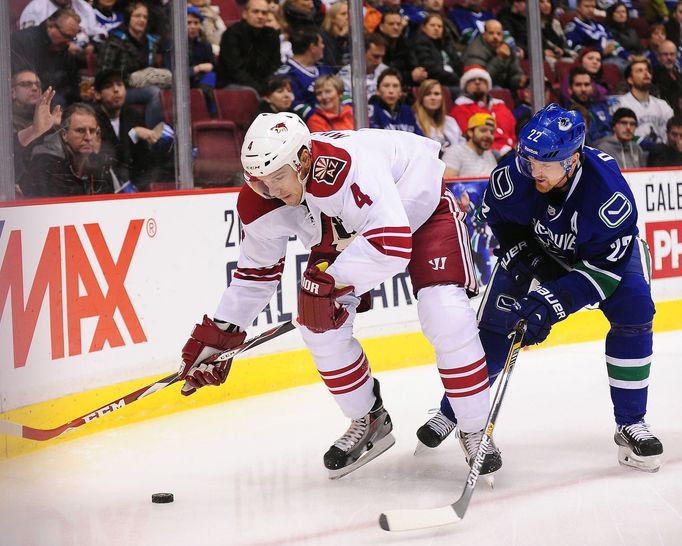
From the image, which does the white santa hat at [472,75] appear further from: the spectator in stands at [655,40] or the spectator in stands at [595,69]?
the spectator in stands at [655,40]

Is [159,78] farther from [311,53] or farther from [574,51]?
[574,51]

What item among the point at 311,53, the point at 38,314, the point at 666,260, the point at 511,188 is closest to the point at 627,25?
the point at 666,260

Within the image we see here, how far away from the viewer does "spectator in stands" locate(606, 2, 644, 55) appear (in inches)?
251

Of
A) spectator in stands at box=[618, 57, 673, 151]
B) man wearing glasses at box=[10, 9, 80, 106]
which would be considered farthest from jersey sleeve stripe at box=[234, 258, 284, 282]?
spectator in stands at box=[618, 57, 673, 151]

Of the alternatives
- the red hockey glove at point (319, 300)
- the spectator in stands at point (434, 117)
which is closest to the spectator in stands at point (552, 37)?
the spectator in stands at point (434, 117)

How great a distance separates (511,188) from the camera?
271 cm

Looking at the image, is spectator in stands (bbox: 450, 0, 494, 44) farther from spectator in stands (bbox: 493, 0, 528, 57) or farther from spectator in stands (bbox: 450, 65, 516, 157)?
spectator in stands (bbox: 450, 65, 516, 157)

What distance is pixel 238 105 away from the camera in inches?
187

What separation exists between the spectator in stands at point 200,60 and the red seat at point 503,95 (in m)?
1.83

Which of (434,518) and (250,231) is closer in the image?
(434,518)

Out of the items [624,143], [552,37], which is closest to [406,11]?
[552,37]

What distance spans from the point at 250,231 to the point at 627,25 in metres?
4.55

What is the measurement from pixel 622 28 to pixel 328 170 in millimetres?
4600

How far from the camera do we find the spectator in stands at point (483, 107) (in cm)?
558
